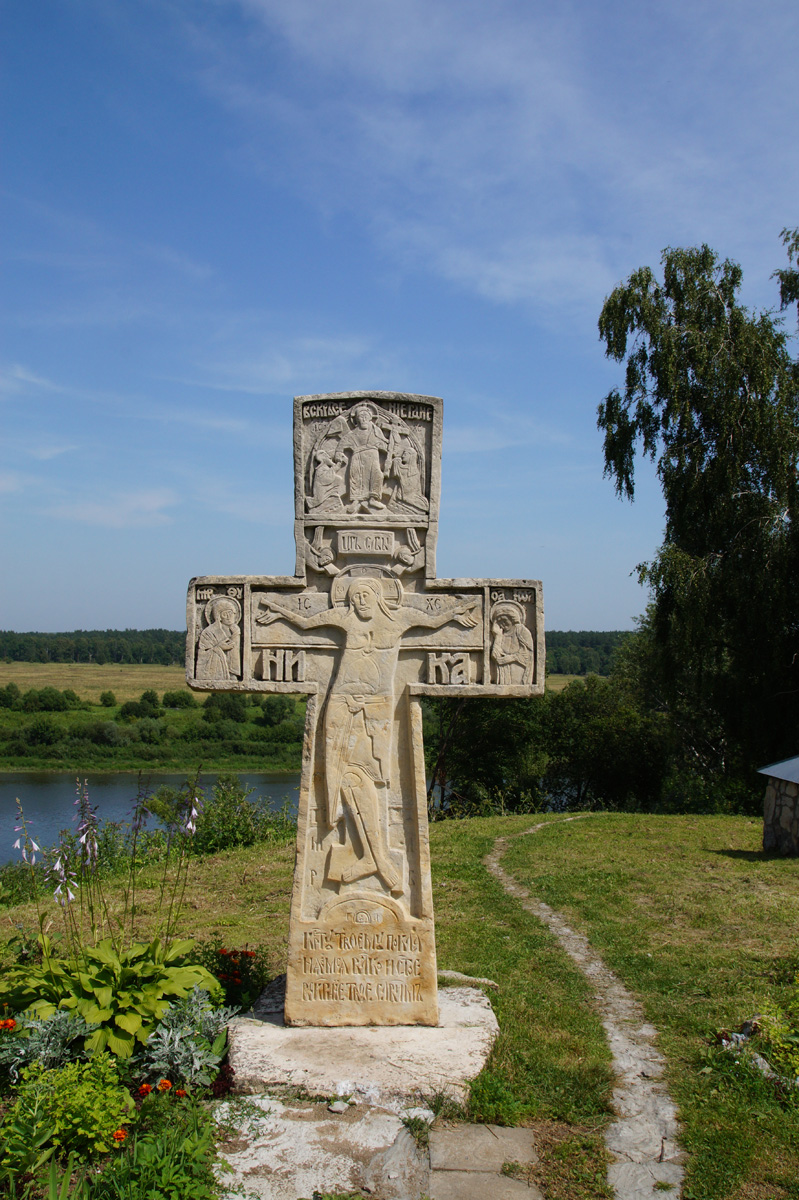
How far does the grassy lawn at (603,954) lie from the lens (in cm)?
343

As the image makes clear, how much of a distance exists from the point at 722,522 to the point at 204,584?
11774 millimetres

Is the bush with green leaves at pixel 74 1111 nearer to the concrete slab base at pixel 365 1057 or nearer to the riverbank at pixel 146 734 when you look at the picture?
the concrete slab base at pixel 365 1057

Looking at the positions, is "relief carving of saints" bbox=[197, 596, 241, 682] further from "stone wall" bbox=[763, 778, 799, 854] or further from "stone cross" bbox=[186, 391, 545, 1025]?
"stone wall" bbox=[763, 778, 799, 854]

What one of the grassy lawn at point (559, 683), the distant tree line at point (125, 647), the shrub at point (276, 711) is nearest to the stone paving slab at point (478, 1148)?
the grassy lawn at point (559, 683)

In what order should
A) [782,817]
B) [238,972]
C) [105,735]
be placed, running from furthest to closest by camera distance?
[105,735], [782,817], [238,972]

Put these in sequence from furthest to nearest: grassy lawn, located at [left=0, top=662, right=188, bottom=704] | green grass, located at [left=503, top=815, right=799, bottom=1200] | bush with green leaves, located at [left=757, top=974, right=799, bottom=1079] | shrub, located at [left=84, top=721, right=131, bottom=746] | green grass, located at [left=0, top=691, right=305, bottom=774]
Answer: grassy lawn, located at [left=0, top=662, right=188, bottom=704] → shrub, located at [left=84, top=721, right=131, bottom=746] → green grass, located at [left=0, top=691, right=305, bottom=774] → bush with green leaves, located at [left=757, top=974, right=799, bottom=1079] → green grass, located at [left=503, top=815, right=799, bottom=1200]

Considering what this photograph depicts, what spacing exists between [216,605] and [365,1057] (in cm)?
255

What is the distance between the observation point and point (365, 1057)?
399 centimetres

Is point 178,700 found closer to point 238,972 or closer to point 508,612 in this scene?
point 238,972

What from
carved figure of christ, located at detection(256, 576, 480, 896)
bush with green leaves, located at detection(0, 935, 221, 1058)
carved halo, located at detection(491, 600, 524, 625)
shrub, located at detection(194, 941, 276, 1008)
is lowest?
shrub, located at detection(194, 941, 276, 1008)

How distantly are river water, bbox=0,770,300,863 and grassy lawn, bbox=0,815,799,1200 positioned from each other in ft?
32.1

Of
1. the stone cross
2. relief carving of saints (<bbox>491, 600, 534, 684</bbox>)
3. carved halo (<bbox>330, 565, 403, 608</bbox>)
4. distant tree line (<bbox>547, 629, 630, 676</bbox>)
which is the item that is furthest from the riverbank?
relief carving of saints (<bbox>491, 600, 534, 684</bbox>)

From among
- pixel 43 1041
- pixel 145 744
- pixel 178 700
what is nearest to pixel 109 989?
pixel 43 1041

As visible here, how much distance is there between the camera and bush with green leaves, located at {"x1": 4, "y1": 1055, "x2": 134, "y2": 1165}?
3.21 m
